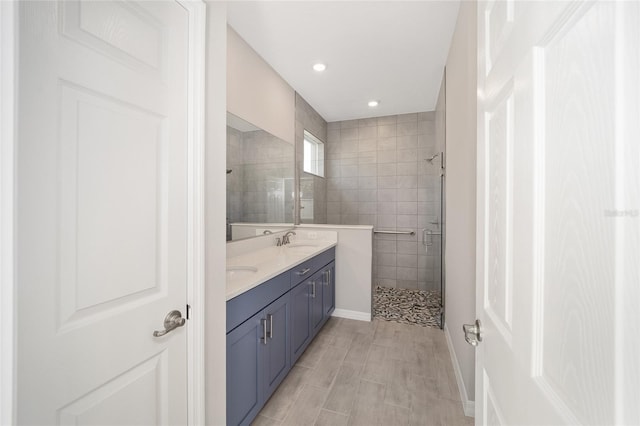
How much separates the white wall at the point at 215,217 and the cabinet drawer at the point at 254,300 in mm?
108

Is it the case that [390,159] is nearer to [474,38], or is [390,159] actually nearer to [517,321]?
[474,38]

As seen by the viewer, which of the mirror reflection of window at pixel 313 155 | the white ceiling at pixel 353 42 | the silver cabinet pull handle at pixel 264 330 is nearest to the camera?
the silver cabinet pull handle at pixel 264 330

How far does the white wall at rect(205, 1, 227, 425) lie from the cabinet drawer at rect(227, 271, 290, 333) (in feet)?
0.35

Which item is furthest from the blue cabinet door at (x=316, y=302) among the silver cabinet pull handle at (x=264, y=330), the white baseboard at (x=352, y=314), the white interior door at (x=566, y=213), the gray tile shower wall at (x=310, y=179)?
the white interior door at (x=566, y=213)

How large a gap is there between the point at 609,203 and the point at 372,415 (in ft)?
5.83

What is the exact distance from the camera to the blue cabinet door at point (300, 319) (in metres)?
1.96

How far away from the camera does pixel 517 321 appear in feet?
1.75

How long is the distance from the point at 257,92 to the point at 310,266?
165cm

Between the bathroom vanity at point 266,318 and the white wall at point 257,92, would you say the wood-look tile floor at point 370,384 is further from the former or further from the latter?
the white wall at point 257,92

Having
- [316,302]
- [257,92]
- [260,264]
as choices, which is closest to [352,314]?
[316,302]

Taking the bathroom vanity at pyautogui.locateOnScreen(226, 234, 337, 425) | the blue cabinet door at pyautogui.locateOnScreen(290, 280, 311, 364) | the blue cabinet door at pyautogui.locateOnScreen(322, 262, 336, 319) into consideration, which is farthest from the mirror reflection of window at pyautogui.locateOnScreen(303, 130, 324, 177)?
the blue cabinet door at pyautogui.locateOnScreen(290, 280, 311, 364)

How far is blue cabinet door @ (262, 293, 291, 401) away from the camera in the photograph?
1.59m

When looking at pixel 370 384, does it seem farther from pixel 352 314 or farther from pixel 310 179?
pixel 310 179

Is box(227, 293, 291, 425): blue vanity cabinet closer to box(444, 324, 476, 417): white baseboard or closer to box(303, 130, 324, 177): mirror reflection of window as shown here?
box(444, 324, 476, 417): white baseboard
